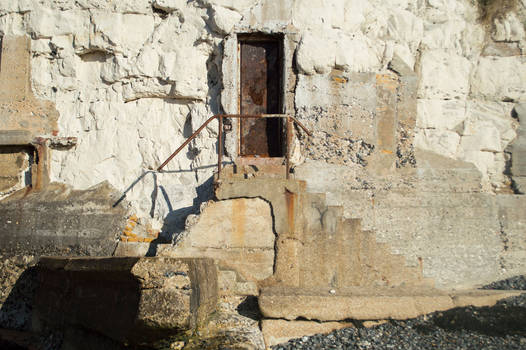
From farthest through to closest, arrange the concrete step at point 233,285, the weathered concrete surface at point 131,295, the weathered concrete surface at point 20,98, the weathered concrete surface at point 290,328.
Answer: the weathered concrete surface at point 20,98, the concrete step at point 233,285, the weathered concrete surface at point 290,328, the weathered concrete surface at point 131,295

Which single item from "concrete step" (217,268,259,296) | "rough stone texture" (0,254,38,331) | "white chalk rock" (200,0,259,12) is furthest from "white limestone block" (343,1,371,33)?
"rough stone texture" (0,254,38,331)

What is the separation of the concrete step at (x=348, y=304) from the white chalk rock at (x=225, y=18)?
10.3ft

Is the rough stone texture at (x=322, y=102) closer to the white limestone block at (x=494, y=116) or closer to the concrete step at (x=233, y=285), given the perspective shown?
the white limestone block at (x=494, y=116)

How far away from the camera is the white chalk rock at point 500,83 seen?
656cm

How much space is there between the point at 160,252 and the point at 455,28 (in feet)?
15.2

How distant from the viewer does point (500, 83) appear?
6.57 metres

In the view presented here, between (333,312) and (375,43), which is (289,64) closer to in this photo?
(375,43)

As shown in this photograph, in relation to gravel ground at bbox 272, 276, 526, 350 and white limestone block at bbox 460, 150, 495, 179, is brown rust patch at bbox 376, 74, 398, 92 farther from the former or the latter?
gravel ground at bbox 272, 276, 526, 350

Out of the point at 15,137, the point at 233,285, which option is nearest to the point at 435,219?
the point at 233,285

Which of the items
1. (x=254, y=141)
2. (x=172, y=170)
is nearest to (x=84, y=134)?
(x=172, y=170)

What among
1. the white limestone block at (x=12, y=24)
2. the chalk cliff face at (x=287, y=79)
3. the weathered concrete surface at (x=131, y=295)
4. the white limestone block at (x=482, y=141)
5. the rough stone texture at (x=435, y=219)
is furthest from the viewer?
the white limestone block at (x=12, y=24)

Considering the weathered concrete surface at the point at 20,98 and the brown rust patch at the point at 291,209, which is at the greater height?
the weathered concrete surface at the point at 20,98

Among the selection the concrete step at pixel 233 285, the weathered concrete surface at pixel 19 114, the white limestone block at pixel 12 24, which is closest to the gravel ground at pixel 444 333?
the concrete step at pixel 233 285

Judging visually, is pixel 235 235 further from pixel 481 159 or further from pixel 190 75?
pixel 481 159
